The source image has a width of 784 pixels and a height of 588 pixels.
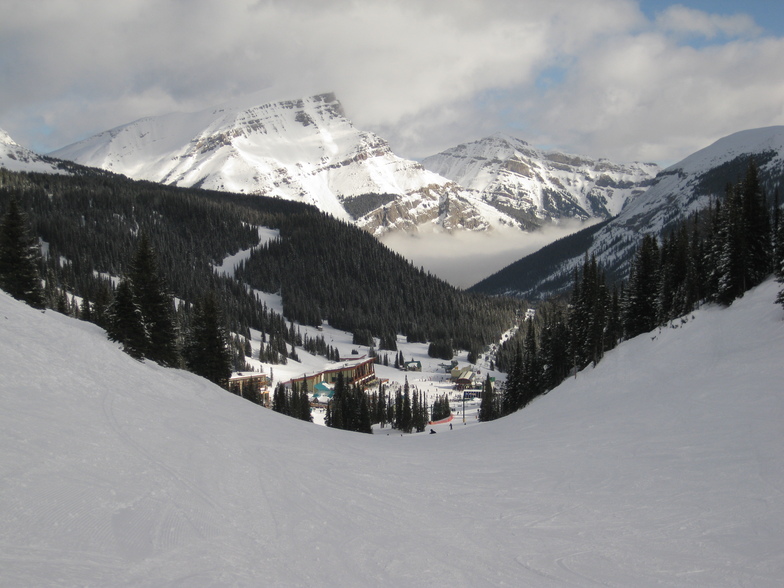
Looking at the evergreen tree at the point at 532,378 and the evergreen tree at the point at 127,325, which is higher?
the evergreen tree at the point at 127,325

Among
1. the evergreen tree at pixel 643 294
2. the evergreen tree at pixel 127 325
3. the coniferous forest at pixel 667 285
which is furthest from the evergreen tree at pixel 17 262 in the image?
the evergreen tree at pixel 643 294

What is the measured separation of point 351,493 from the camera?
16.5m

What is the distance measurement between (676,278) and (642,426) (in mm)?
39111

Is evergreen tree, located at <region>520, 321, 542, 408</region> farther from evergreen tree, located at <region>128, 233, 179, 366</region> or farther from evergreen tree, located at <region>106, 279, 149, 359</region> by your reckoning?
evergreen tree, located at <region>106, 279, 149, 359</region>

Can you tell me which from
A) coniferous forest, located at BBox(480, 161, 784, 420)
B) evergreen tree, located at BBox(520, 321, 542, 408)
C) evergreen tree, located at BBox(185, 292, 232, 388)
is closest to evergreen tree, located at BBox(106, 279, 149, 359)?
evergreen tree, located at BBox(185, 292, 232, 388)

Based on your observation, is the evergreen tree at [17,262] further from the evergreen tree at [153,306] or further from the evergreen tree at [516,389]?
the evergreen tree at [516,389]

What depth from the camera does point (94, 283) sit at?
139 m

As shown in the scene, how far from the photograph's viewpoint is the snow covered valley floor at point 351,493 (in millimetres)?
10109

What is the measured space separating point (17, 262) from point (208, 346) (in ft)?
56.1

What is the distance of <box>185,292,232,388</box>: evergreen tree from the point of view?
161ft

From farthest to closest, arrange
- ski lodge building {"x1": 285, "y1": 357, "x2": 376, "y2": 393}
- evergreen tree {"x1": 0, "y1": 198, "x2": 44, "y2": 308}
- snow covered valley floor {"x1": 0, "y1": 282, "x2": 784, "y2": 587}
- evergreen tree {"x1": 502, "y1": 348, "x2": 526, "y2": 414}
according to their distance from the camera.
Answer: ski lodge building {"x1": 285, "y1": 357, "x2": 376, "y2": 393} → evergreen tree {"x1": 502, "y1": 348, "x2": 526, "y2": 414} → evergreen tree {"x1": 0, "y1": 198, "x2": 44, "y2": 308} → snow covered valley floor {"x1": 0, "y1": 282, "x2": 784, "y2": 587}

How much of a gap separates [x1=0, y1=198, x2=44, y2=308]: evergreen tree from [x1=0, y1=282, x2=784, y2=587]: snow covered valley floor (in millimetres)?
12904

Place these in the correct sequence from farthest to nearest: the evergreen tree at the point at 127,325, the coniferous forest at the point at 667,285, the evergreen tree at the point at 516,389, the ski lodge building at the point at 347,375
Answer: the ski lodge building at the point at 347,375, the evergreen tree at the point at 516,389, the coniferous forest at the point at 667,285, the evergreen tree at the point at 127,325

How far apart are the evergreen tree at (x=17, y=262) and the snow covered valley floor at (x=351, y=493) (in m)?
12.9
